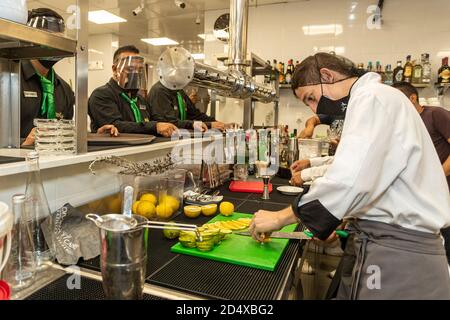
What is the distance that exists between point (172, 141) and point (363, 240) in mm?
1131

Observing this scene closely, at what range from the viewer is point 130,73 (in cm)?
253

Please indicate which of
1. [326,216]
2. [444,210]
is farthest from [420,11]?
[326,216]

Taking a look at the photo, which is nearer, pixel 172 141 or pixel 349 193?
pixel 349 193

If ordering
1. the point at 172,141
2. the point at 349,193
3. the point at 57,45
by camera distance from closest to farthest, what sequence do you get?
the point at 349,193
the point at 57,45
the point at 172,141

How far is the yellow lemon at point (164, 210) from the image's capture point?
1.35 metres

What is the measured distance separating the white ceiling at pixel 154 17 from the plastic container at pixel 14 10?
317 cm

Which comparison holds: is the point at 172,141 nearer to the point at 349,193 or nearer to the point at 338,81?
the point at 338,81

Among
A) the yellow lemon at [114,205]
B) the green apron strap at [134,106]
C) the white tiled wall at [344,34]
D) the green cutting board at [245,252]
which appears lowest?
the green cutting board at [245,252]

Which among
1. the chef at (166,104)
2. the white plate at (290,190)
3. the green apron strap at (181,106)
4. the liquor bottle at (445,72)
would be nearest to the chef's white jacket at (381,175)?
the white plate at (290,190)

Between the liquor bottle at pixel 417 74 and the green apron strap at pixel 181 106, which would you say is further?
the liquor bottle at pixel 417 74

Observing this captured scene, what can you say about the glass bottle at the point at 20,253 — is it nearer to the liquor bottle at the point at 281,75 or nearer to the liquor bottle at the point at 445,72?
the liquor bottle at the point at 281,75

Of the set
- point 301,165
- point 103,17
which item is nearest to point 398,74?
point 301,165

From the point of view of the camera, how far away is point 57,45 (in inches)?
38.9

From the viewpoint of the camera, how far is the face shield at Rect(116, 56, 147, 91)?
239 cm
